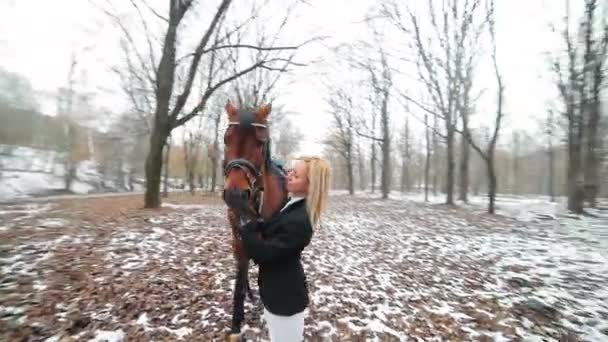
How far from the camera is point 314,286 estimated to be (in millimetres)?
4973

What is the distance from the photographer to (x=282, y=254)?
1.82 meters

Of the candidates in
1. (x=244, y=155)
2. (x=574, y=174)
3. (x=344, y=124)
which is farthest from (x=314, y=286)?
A: (x=344, y=124)

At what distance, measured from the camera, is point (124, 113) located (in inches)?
1001

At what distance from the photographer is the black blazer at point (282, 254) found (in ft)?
5.91

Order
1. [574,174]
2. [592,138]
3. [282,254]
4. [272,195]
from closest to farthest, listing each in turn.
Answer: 1. [282,254]
2. [272,195]
3. [574,174]
4. [592,138]

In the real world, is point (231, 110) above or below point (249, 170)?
above

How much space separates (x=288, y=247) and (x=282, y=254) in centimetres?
6

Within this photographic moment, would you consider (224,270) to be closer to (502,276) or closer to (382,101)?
(502,276)

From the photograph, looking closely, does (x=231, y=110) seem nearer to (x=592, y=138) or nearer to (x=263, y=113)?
(x=263, y=113)

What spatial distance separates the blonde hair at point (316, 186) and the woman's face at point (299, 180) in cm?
3

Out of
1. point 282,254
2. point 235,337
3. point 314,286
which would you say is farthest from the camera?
point 314,286

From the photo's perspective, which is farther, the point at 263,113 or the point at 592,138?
the point at 592,138

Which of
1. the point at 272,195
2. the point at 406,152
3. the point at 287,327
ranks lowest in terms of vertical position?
the point at 287,327

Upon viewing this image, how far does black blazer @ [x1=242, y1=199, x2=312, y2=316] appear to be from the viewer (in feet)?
5.91
